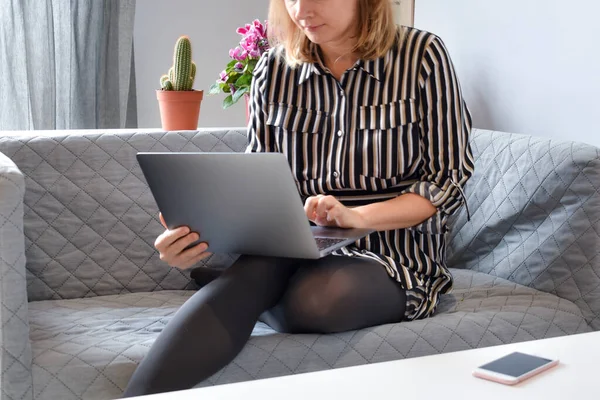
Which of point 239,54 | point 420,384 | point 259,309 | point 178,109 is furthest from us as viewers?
point 239,54

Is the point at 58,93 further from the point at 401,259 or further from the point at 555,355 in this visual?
the point at 555,355

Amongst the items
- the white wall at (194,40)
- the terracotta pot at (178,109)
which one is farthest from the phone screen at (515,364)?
the white wall at (194,40)

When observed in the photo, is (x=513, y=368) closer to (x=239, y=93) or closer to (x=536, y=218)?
(x=536, y=218)

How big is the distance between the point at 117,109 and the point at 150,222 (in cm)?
119

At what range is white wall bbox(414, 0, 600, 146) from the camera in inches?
69.3

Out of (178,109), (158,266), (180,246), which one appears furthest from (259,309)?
(178,109)

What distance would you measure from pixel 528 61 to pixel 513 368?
1178mm

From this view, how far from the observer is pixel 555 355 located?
970 mm

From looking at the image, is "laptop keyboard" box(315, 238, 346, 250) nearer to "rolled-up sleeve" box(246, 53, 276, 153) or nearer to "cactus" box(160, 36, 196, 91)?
"rolled-up sleeve" box(246, 53, 276, 153)

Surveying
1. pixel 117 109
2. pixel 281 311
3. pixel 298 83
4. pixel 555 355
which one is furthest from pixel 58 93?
pixel 555 355

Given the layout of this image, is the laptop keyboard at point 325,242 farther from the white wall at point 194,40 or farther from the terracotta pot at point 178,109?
the white wall at point 194,40

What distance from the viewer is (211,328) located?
1.30 metres

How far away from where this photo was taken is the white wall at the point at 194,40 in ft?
10.1

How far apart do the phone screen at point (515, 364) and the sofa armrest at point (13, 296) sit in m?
0.80
